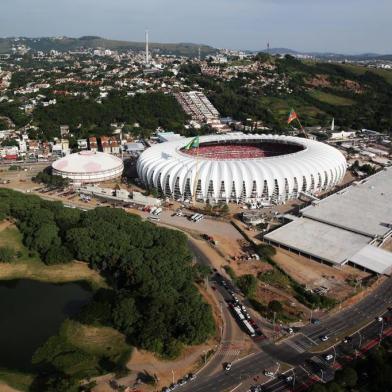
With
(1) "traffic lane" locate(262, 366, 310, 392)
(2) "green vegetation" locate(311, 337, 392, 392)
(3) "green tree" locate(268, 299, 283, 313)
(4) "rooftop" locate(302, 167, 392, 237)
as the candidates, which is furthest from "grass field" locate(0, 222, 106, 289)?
(4) "rooftop" locate(302, 167, 392, 237)

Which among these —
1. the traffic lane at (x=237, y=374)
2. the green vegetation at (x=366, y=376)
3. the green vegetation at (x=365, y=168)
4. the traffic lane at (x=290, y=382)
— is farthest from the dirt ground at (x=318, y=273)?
the green vegetation at (x=365, y=168)

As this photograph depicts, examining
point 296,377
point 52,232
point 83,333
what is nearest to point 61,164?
point 52,232

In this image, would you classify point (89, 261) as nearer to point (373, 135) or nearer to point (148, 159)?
point (148, 159)

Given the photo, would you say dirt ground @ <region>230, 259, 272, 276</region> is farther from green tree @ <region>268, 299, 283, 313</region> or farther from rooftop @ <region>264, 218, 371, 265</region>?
green tree @ <region>268, 299, 283, 313</region>

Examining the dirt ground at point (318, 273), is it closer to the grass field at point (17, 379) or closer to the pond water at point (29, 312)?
the pond water at point (29, 312)

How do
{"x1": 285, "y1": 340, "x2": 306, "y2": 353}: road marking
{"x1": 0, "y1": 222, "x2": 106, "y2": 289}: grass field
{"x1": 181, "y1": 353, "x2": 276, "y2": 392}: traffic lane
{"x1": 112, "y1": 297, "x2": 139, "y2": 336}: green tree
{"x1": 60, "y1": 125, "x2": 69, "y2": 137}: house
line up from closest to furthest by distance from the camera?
{"x1": 181, "y1": 353, "x2": 276, "y2": 392}: traffic lane, {"x1": 285, "y1": 340, "x2": 306, "y2": 353}: road marking, {"x1": 112, "y1": 297, "x2": 139, "y2": 336}: green tree, {"x1": 0, "y1": 222, "x2": 106, "y2": 289}: grass field, {"x1": 60, "y1": 125, "x2": 69, "y2": 137}: house

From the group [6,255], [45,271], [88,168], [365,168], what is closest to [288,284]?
[45,271]

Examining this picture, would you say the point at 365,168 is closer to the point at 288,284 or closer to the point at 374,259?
the point at 374,259
